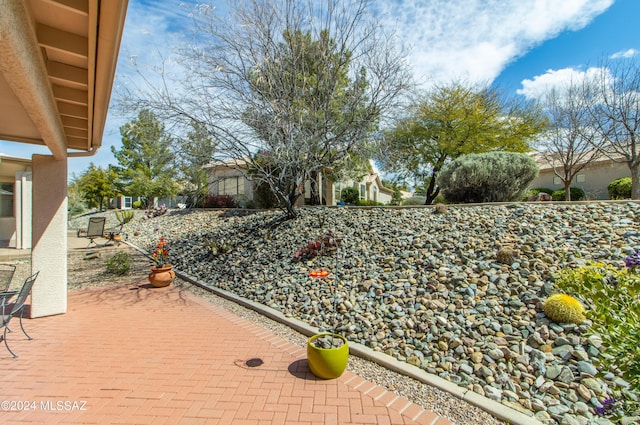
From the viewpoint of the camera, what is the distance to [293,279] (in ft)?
19.4

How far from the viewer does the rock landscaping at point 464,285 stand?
3.02 m

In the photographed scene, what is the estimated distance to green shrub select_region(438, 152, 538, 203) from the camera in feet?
27.0

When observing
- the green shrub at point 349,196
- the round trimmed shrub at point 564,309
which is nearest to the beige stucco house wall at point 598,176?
the green shrub at point 349,196

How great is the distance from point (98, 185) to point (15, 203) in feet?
60.8

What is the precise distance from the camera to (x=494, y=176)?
8.30m

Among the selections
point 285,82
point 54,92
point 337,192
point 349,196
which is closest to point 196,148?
point 285,82

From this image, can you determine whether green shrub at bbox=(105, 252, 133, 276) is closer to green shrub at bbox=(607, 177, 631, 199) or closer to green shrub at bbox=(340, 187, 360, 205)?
green shrub at bbox=(340, 187, 360, 205)

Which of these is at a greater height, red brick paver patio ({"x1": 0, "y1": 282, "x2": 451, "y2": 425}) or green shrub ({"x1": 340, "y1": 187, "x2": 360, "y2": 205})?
green shrub ({"x1": 340, "y1": 187, "x2": 360, "y2": 205})

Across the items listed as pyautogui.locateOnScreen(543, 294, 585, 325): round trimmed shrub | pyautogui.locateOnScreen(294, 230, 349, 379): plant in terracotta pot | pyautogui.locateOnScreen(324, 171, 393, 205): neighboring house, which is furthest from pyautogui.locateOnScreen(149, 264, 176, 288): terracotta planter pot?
pyautogui.locateOnScreen(324, 171, 393, 205): neighboring house

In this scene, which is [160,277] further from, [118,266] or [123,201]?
[123,201]

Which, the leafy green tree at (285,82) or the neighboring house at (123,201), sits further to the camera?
the neighboring house at (123,201)

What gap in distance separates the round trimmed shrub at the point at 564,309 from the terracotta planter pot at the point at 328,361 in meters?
2.63

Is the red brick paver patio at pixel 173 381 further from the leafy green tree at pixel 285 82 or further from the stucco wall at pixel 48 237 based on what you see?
the leafy green tree at pixel 285 82

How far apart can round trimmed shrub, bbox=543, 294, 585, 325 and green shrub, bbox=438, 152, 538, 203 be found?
214 inches
